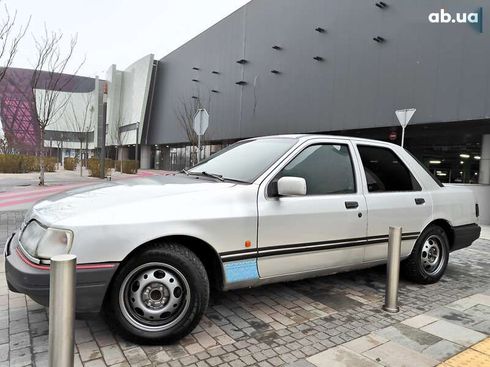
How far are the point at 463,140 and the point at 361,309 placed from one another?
13493 millimetres

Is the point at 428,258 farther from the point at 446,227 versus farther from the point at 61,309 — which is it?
the point at 61,309

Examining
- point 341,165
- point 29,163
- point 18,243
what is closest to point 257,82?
point 29,163

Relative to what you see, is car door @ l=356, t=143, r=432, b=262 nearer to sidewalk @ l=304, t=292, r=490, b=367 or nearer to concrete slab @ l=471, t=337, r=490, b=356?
sidewalk @ l=304, t=292, r=490, b=367

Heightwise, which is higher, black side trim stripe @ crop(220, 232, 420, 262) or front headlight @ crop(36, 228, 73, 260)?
front headlight @ crop(36, 228, 73, 260)

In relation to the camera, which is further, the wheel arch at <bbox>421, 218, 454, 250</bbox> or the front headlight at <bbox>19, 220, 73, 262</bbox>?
the wheel arch at <bbox>421, 218, 454, 250</bbox>

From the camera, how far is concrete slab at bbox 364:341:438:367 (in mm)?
2939

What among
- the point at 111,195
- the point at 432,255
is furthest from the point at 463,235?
the point at 111,195

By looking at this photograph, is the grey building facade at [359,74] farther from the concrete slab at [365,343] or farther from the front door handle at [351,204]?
the concrete slab at [365,343]

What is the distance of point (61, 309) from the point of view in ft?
7.10

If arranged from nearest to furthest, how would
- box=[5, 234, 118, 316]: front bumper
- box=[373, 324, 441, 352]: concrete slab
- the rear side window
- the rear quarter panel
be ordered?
box=[5, 234, 118, 316]: front bumper → box=[373, 324, 441, 352]: concrete slab → the rear side window → the rear quarter panel

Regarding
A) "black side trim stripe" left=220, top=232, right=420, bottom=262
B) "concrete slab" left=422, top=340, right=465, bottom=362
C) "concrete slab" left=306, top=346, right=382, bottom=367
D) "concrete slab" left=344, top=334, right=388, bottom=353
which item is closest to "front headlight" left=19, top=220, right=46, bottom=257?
"black side trim stripe" left=220, top=232, right=420, bottom=262

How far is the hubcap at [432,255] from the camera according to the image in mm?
4824

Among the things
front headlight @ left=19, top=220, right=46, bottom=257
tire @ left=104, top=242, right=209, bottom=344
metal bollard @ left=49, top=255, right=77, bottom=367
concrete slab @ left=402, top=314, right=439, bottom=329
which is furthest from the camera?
concrete slab @ left=402, top=314, right=439, bottom=329

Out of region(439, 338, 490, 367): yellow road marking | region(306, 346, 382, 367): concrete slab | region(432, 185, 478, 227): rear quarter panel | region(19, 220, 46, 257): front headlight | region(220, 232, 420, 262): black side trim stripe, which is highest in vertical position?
region(432, 185, 478, 227): rear quarter panel
